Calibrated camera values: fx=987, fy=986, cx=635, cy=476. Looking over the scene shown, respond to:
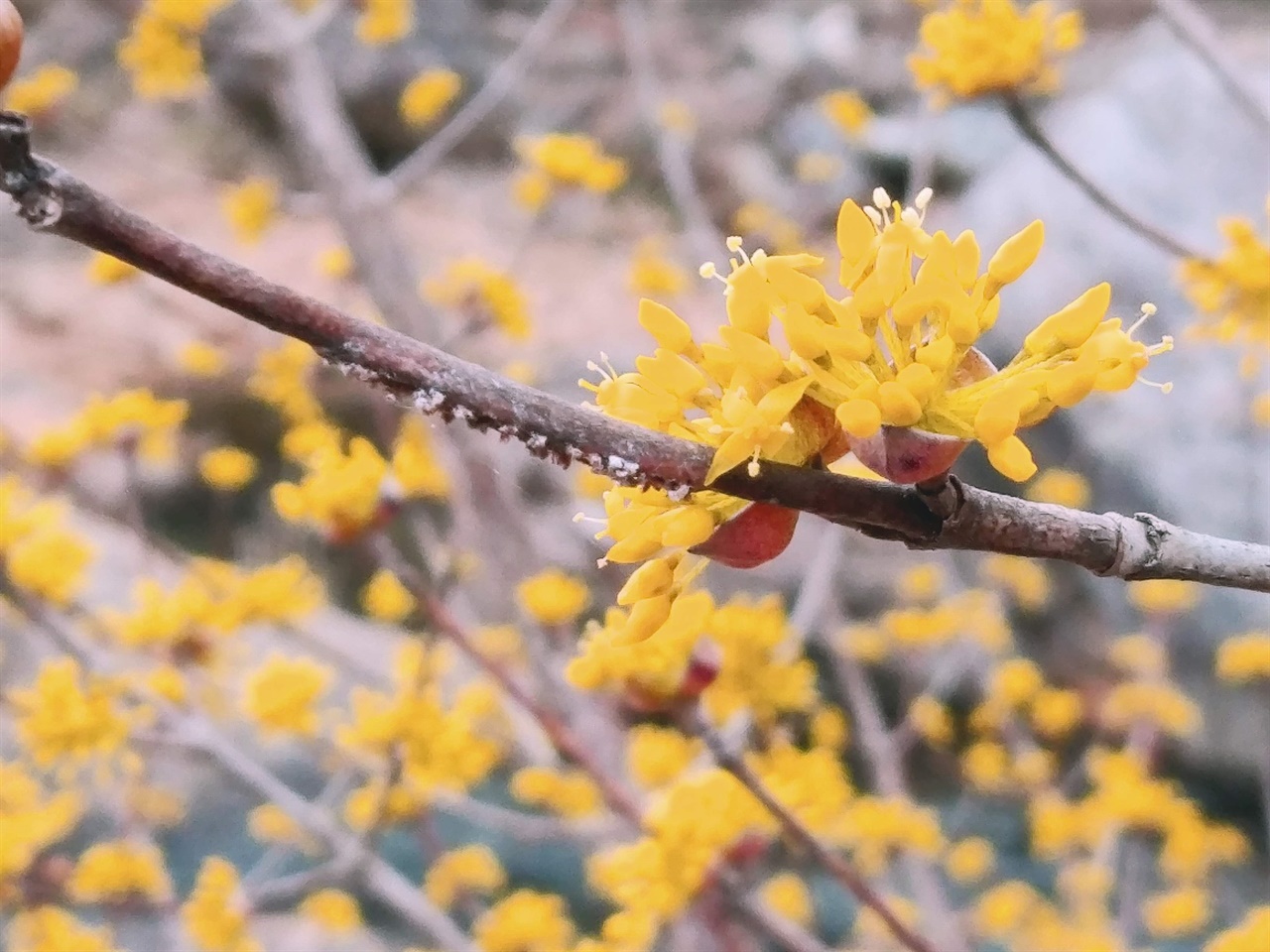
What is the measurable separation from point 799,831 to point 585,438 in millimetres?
422

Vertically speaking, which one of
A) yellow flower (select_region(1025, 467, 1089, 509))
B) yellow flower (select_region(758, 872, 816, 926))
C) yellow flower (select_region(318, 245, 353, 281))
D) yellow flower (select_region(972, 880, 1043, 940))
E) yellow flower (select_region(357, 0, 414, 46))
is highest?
yellow flower (select_region(1025, 467, 1089, 509))

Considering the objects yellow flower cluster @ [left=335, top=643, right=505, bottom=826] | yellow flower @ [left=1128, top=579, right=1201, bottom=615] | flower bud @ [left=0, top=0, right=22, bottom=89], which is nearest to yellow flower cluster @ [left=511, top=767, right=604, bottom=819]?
yellow flower cluster @ [left=335, top=643, right=505, bottom=826]

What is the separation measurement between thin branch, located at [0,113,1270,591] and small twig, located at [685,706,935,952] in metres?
0.31

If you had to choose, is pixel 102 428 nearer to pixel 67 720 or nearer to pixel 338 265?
pixel 67 720

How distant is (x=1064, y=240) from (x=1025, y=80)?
7.69ft

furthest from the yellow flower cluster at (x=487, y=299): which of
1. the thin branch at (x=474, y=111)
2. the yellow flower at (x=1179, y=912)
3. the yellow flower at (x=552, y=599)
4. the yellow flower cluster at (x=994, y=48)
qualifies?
the yellow flower at (x=1179, y=912)

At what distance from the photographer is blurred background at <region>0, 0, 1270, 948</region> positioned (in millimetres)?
1884

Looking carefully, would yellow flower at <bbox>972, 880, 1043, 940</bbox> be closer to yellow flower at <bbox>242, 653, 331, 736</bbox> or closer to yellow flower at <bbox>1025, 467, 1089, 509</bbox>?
yellow flower at <bbox>1025, 467, 1089, 509</bbox>

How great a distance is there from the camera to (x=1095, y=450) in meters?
2.83

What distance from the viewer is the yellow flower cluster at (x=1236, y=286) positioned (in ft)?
2.95

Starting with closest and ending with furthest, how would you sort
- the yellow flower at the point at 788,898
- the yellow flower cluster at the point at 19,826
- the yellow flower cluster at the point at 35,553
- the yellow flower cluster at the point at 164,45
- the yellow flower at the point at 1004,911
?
1. the yellow flower cluster at the point at 35,553
2. the yellow flower cluster at the point at 19,826
3. the yellow flower cluster at the point at 164,45
4. the yellow flower at the point at 788,898
5. the yellow flower at the point at 1004,911

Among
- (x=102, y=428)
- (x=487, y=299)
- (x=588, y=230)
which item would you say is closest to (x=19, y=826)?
(x=102, y=428)

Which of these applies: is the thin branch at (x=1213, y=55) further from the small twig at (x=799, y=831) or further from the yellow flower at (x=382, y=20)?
the yellow flower at (x=382, y=20)

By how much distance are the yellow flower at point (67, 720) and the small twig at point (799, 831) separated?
78 centimetres
